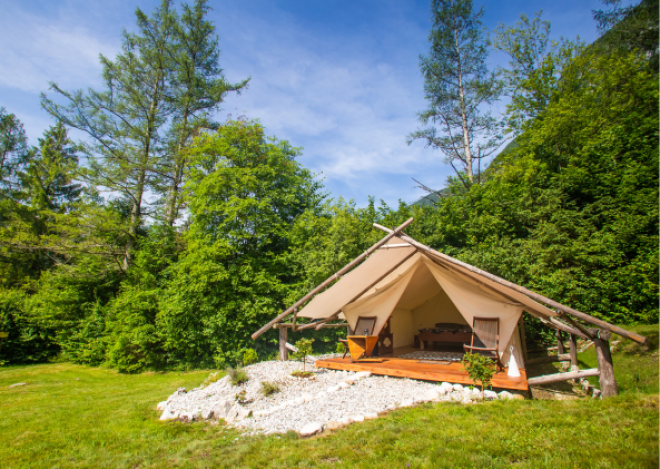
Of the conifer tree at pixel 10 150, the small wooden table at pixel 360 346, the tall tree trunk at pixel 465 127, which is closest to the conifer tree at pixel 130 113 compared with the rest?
the conifer tree at pixel 10 150

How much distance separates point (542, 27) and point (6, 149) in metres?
28.9

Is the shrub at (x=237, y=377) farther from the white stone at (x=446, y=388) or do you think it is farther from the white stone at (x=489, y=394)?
the white stone at (x=489, y=394)

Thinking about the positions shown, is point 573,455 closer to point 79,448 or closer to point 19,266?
point 79,448

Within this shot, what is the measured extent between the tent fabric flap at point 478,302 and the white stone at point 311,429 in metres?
3.86

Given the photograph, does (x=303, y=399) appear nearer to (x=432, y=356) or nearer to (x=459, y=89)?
(x=432, y=356)

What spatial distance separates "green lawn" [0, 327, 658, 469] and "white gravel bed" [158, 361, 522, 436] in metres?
0.27

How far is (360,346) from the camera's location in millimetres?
7277

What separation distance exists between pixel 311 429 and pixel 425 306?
720cm

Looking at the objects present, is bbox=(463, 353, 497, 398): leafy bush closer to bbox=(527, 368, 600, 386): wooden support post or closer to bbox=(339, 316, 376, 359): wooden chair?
bbox=(527, 368, 600, 386): wooden support post

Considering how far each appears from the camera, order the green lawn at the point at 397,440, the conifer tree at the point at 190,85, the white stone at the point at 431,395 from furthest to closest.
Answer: the conifer tree at the point at 190,85, the white stone at the point at 431,395, the green lawn at the point at 397,440

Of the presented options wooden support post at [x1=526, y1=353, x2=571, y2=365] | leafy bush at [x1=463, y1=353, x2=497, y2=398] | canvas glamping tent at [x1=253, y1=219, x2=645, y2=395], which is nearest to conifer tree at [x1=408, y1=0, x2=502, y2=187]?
canvas glamping tent at [x1=253, y1=219, x2=645, y2=395]

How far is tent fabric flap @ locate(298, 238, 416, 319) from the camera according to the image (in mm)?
7758

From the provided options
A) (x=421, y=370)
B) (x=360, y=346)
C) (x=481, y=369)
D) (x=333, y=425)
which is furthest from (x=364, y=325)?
(x=333, y=425)

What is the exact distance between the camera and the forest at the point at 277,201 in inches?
355
